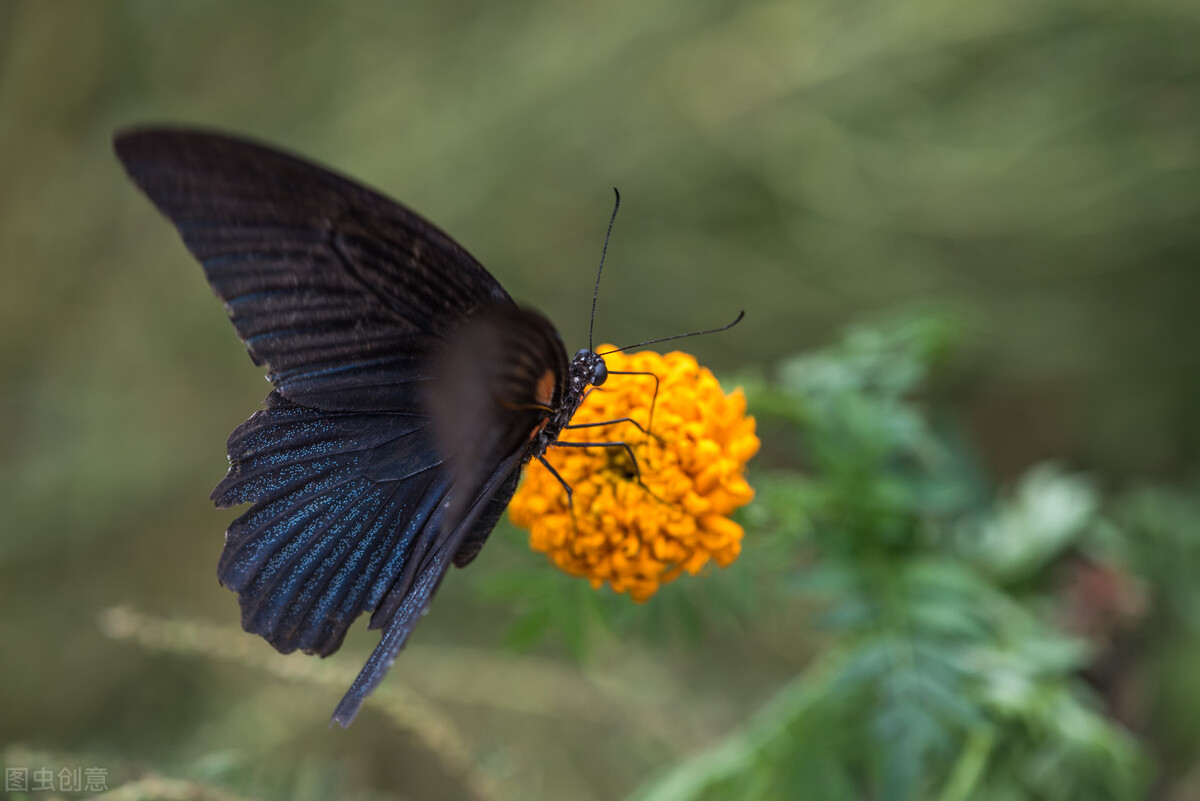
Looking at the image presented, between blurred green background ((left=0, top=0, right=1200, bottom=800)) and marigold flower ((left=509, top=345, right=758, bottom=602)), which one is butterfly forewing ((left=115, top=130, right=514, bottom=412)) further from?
blurred green background ((left=0, top=0, right=1200, bottom=800))

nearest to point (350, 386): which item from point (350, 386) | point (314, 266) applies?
point (350, 386)

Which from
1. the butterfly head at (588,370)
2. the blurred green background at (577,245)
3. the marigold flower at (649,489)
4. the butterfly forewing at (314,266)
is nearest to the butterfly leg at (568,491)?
the marigold flower at (649,489)

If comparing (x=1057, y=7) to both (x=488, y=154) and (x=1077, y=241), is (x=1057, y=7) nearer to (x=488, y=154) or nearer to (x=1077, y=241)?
(x=1077, y=241)

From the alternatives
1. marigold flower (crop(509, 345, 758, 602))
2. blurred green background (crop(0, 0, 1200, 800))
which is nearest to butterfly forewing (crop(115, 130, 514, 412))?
marigold flower (crop(509, 345, 758, 602))

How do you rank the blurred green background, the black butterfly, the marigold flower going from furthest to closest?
1. the blurred green background
2. the marigold flower
3. the black butterfly

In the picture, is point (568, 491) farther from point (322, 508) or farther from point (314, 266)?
point (314, 266)

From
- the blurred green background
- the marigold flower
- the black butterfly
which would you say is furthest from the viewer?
the blurred green background
